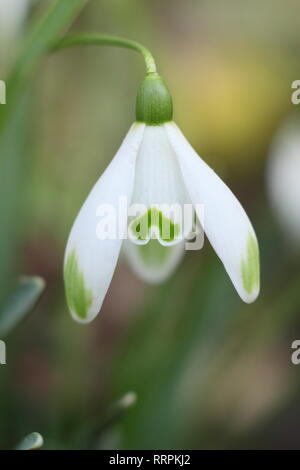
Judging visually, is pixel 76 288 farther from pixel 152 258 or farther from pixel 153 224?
pixel 152 258

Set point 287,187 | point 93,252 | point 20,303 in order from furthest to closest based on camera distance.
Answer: point 287,187 < point 20,303 < point 93,252

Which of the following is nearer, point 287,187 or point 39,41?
point 39,41

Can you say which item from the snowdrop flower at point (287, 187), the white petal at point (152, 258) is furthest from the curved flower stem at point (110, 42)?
the snowdrop flower at point (287, 187)

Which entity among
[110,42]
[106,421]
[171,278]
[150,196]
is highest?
[110,42]

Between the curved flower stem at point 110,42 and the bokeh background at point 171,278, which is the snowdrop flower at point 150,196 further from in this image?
the bokeh background at point 171,278

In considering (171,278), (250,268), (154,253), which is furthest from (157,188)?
(171,278)
